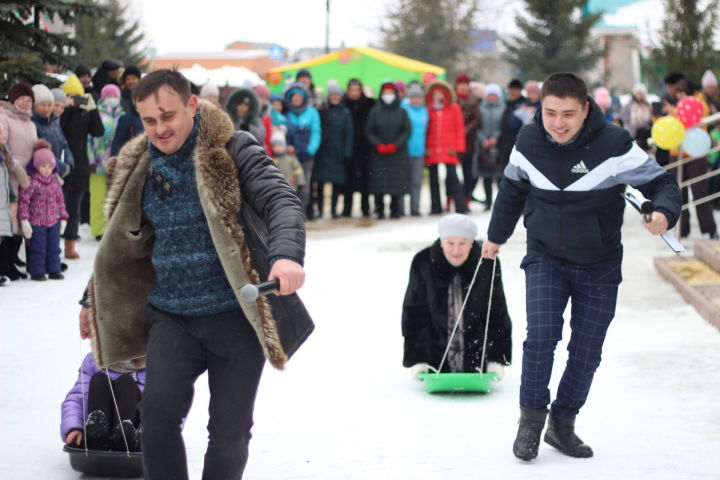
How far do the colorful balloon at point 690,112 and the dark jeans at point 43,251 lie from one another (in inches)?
247

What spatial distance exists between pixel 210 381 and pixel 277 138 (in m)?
11.0

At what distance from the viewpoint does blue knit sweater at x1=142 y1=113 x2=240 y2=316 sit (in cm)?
355

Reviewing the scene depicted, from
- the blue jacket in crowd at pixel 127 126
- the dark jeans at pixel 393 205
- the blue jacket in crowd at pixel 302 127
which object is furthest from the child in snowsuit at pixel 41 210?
the dark jeans at pixel 393 205

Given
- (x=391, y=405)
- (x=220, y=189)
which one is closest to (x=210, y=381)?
(x=220, y=189)

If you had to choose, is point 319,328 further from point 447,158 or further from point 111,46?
point 111,46

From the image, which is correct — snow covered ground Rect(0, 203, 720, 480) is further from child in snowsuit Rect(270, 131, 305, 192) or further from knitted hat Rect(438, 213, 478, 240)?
child in snowsuit Rect(270, 131, 305, 192)

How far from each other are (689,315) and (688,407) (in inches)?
111

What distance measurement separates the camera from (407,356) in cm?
634

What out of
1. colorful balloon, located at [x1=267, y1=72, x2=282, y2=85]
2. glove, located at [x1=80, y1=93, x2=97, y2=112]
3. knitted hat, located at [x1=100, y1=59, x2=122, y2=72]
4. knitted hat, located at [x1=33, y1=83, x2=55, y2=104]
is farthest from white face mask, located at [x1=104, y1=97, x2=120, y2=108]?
colorful balloon, located at [x1=267, y1=72, x2=282, y2=85]

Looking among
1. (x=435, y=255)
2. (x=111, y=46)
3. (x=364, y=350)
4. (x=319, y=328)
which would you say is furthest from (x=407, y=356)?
(x=111, y=46)

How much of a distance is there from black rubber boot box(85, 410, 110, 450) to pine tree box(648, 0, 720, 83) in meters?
21.0

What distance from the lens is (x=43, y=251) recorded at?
10.0 m

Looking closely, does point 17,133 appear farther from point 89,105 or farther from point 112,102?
point 112,102

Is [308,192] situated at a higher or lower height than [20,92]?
lower
